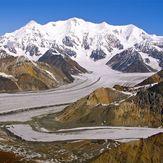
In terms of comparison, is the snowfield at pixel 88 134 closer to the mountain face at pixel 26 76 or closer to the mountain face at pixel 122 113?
the mountain face at pixel 122 113

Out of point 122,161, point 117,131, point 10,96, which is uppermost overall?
point 10,96

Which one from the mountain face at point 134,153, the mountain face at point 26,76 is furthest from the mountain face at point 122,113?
the mountain face at point 26,76

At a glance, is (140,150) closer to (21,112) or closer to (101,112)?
(101,112)

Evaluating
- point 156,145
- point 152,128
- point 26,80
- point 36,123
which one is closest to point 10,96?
point 26,80

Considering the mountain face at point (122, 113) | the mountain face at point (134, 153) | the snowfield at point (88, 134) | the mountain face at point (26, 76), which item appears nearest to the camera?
the mountain face at point (134, 153)

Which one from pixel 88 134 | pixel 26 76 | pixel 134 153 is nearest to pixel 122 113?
pixel 88 134

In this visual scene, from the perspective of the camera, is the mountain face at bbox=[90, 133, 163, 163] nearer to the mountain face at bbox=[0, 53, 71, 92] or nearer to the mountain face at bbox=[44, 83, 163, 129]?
the mountain face at bbox=[44, 83, 163, 129]

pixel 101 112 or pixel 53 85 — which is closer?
pixel 101 112

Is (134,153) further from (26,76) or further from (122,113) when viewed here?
(26,76)

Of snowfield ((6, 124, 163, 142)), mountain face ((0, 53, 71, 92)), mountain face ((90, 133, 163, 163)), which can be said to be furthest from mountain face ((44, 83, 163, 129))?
mountain face ((0, 53, 71, 92))

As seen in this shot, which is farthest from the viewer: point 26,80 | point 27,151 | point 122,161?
point 26,80

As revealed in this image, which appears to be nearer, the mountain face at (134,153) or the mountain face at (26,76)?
the mountain face at (134,153)
